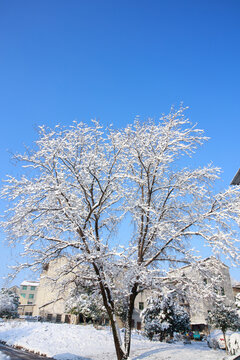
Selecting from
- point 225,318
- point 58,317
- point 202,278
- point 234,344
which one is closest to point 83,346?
point 234,344

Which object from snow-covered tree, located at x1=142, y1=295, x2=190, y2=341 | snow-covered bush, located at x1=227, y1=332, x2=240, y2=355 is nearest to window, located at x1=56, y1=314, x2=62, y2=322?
snow-covered tree, located at x1=142, y1=295, x2=190, y2=341

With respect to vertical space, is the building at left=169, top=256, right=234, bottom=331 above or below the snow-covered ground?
above

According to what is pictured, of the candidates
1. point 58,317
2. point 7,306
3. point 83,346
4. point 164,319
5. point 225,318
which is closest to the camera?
point 83,346

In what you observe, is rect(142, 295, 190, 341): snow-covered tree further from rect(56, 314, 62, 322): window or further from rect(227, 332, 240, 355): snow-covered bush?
rect(56, 314, 62, 322): window

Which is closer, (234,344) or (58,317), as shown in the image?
(234,344)

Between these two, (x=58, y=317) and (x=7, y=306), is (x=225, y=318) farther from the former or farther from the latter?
(x=7, y=306)

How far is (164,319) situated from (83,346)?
11.3 metres

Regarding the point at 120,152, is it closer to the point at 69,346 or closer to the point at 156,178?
the point at 156,178

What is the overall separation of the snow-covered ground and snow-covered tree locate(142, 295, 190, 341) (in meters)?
5.76

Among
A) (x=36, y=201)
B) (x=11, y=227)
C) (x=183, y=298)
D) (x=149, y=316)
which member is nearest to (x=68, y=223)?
(x=36, y=201)

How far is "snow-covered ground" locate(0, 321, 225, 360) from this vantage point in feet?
41.8

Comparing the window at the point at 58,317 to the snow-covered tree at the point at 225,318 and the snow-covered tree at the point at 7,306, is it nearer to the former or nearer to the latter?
the snow-covered tree at the point at 7,306

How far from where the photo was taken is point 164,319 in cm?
2480

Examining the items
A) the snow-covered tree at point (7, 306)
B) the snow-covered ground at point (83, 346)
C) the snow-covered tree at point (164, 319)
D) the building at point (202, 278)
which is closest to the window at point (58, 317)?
the snow-covered tree at point (7, 306)
